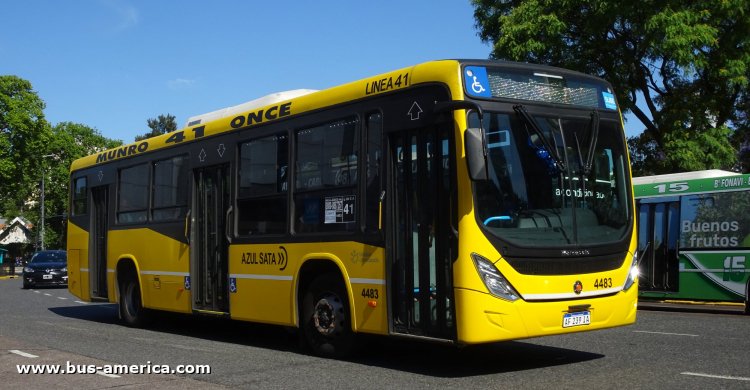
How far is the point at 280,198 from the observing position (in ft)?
34.9

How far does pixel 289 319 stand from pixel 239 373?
62.2 inches

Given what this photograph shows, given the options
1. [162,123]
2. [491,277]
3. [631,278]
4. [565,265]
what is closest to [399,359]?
[491,277]

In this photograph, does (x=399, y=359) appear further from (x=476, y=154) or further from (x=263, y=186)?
(x=476, y=154)

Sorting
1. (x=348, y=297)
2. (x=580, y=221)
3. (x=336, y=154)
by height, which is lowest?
(x=348, y=297)

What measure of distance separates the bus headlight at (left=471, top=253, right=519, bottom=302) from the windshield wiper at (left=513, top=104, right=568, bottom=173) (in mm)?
1255

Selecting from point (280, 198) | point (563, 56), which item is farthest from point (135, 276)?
point (563, 56)

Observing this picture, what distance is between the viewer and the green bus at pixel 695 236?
1705cm

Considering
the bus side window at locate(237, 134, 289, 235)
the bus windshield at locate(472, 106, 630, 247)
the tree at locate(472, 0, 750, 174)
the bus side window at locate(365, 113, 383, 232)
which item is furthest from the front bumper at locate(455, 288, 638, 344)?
the tree at locate(472, 0, 750, 174)

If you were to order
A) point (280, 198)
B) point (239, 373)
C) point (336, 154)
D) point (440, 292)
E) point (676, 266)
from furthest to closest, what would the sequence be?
point (676, 266) → point (280, 198) → point (336, 154) → point (239, 373) → point (440, 292)

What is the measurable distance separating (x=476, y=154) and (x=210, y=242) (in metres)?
5.81

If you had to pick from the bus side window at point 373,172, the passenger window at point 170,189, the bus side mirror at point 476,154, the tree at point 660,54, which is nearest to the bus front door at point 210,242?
the passenger window at point 170,189

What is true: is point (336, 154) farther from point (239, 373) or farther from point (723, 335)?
point (723, 335)

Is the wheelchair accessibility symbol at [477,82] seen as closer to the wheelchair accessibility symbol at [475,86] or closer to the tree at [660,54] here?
the wheelchair accessibility symbol at [475,86]

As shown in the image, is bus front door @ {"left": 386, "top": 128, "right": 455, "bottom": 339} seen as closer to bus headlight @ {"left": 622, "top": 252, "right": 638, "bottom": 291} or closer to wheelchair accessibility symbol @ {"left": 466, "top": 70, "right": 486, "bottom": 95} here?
wheelchair accessibility symbol @ {"left": 466, "top": 70, "right": 486, "bottom": 95}
